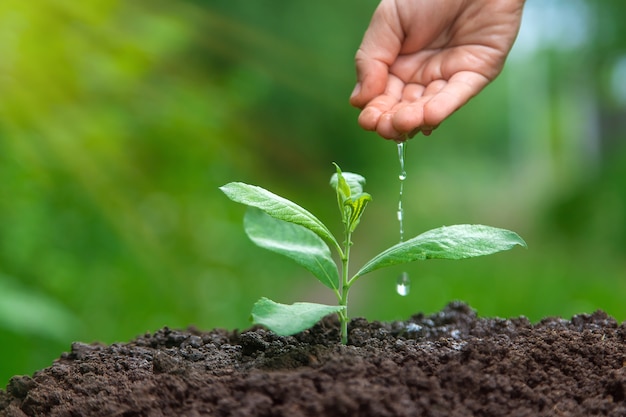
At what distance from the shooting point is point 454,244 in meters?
1.52

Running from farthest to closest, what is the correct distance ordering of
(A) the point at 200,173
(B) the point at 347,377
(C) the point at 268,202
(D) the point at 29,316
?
1. (A) the point at 200,173
2. (D) the point at 29,316
3. (C) the point at 268,202
4. (B) the point at 347,377

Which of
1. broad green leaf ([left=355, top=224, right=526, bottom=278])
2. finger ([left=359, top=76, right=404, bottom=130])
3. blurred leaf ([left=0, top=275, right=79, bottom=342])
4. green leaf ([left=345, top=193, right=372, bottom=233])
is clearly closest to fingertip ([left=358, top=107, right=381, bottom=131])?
finger ([left=359, top=76, right=404, bottom=130])

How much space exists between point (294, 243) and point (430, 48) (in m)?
0.84

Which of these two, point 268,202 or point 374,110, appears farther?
point 374,110

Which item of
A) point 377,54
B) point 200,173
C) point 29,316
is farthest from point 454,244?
point 200,173

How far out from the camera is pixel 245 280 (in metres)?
6.21

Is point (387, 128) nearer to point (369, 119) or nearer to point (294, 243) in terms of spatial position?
point (369, 119)

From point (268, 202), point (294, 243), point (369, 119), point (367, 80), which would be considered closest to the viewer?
point (268, 202)

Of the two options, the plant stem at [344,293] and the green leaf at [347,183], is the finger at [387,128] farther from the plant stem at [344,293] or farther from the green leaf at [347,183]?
the plant stem at [344,293]

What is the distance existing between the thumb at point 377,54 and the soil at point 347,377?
2.11 feet

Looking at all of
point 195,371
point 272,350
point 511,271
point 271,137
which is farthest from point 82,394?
point 271,137

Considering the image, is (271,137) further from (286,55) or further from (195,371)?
(195,371)

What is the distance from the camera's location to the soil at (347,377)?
1.22 m

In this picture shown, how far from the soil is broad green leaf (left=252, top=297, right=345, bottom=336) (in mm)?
74
